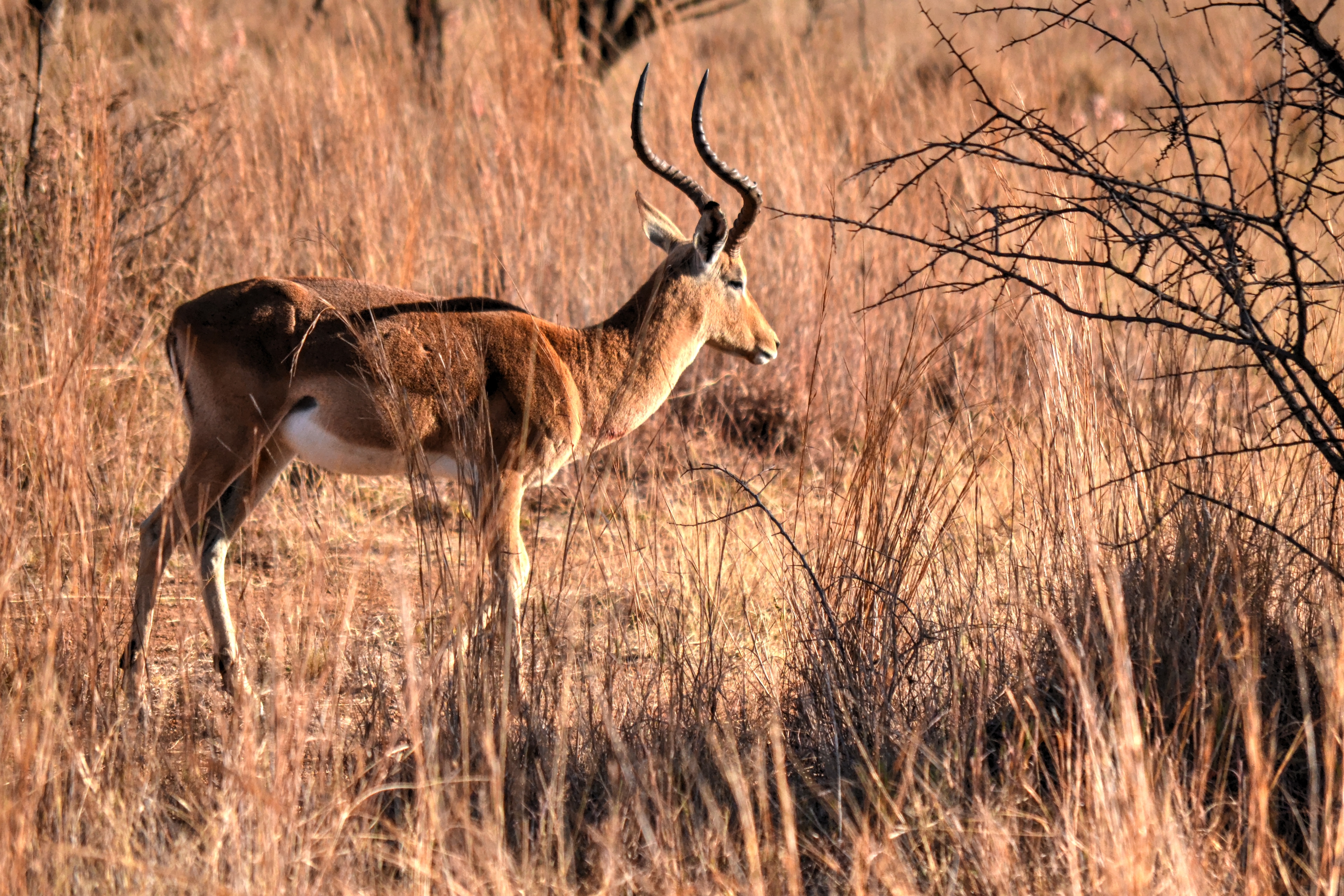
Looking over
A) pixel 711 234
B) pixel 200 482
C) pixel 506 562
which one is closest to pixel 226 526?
pixel 200 482

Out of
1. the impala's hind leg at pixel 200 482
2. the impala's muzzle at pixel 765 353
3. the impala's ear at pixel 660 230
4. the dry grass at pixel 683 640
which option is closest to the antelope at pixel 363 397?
the impala's hind leg at pixel 200 482

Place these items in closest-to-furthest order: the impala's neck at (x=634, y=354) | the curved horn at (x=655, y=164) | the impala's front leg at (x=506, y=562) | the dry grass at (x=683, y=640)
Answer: the dry grass at (x=683, y=640), the impala's front leg at (x=506, y=562), the curved horn at (x=655, y=164), the impala's neck at (x=634, y=354)

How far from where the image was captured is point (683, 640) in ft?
11.4

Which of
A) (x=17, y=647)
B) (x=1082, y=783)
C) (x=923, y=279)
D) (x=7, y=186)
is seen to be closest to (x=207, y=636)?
(x=17, y=647)

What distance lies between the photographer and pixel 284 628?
12.1 ft

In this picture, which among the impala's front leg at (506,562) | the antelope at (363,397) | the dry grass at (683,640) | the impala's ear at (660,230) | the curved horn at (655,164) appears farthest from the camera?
the impala's ear at (660,230)

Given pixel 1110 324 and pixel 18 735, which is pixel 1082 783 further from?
pixel 18 735

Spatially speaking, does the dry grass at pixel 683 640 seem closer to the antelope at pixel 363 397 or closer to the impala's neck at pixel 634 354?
the antelope at pixel 363 397

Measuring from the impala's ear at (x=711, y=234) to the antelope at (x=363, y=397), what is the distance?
0.01 metres

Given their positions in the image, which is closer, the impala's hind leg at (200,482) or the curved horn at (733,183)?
the impala's hind leg at (200,482)

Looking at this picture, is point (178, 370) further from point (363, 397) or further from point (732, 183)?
point (732, 183)

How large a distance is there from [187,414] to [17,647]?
1.13m

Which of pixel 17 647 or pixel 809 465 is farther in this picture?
pixel 809 465

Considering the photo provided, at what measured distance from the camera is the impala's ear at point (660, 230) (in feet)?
16.7
